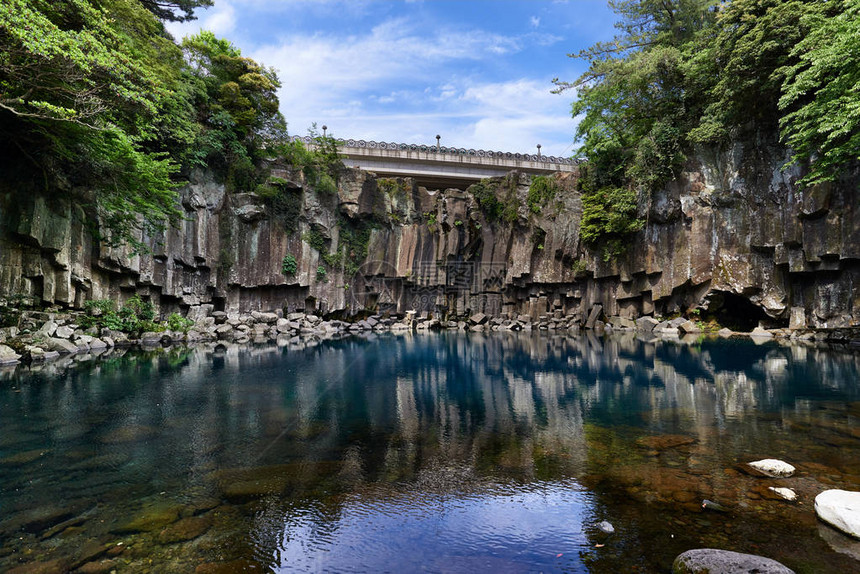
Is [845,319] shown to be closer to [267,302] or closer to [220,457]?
[220,457]

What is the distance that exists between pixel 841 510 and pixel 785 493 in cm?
69

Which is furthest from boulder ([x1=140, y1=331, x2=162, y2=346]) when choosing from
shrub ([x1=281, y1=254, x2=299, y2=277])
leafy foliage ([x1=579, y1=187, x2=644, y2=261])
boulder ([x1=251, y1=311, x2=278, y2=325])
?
leafy foliage ([x1=579, y1=187, x2=644, y2=261])

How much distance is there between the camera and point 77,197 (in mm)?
18094

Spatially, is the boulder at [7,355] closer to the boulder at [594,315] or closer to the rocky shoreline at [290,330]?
the rocky shoreline at [290,330]

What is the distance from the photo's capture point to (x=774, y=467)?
503cm

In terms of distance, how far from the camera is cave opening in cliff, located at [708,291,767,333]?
24.0 metres

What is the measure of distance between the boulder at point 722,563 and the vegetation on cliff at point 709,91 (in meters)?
15.8

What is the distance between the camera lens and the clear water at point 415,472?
363 cm

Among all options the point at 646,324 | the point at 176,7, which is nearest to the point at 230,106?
the point at 176,7

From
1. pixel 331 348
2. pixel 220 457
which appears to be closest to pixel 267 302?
pixel 331 348

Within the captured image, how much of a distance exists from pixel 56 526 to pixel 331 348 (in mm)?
16856

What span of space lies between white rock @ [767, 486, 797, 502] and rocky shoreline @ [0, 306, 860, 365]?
52.6 ft

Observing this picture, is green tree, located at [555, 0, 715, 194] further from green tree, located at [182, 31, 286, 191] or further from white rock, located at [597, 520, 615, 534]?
white rock, located at [597, 520, 615, 534]

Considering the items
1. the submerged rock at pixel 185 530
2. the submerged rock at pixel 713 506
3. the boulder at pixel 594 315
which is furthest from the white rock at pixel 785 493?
the boulder at pixel 594 315
